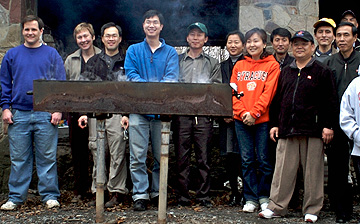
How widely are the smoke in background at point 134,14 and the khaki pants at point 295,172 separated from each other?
479cm

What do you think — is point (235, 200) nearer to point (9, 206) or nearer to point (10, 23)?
point (9, 206)

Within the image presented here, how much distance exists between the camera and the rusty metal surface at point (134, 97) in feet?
13.5

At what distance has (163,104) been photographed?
4121 mm

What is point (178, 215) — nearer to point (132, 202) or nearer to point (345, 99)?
point (132, 202)

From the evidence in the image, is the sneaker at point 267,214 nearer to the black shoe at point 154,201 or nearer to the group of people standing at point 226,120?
the group of people standing at point 226,120

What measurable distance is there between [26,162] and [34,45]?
1.35 metres

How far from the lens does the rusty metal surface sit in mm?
4109

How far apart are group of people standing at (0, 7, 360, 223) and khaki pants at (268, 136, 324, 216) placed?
1 centimetres

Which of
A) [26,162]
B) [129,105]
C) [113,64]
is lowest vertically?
[26,162]

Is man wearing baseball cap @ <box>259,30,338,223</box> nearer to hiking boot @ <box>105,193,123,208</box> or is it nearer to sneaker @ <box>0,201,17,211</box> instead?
hiking boot @ <box>105,193,123,208</box>

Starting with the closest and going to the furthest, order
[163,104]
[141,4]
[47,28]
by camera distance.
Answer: [163,104], [141,4], [47,28]

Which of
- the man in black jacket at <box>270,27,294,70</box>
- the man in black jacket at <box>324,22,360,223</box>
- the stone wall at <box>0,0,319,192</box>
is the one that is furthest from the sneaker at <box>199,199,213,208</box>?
the stone wall at <box>0,0,319,192</box>

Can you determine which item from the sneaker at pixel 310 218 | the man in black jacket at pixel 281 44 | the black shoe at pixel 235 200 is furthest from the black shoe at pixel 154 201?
the man in black jacket at pixel 281 44

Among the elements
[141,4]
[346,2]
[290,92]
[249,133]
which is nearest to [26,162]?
[249,133]
